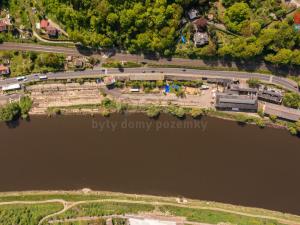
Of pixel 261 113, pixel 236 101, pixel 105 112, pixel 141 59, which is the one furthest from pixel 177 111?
pixel 261 113

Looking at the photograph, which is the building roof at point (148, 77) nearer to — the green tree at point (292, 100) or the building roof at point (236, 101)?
the building roof at point (236, 101)

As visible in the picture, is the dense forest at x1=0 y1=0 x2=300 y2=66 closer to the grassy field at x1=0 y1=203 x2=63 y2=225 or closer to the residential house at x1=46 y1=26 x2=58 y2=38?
the residential house at x1=46 y1=26 x2=58 y2=38

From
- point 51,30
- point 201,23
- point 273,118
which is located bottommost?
point 273,118

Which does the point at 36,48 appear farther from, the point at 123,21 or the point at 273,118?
the point at 273,118

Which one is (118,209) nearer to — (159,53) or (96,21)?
(159,53)

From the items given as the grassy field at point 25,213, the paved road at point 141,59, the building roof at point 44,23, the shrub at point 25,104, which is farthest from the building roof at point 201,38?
the grassy field at point 25,213

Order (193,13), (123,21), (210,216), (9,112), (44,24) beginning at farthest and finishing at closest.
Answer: (44,24) → (9,112) → (193,13) → (210,216) → (123,21)

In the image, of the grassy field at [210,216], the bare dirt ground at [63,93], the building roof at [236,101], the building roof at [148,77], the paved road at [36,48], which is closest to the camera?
the grassy field at [210,216]
